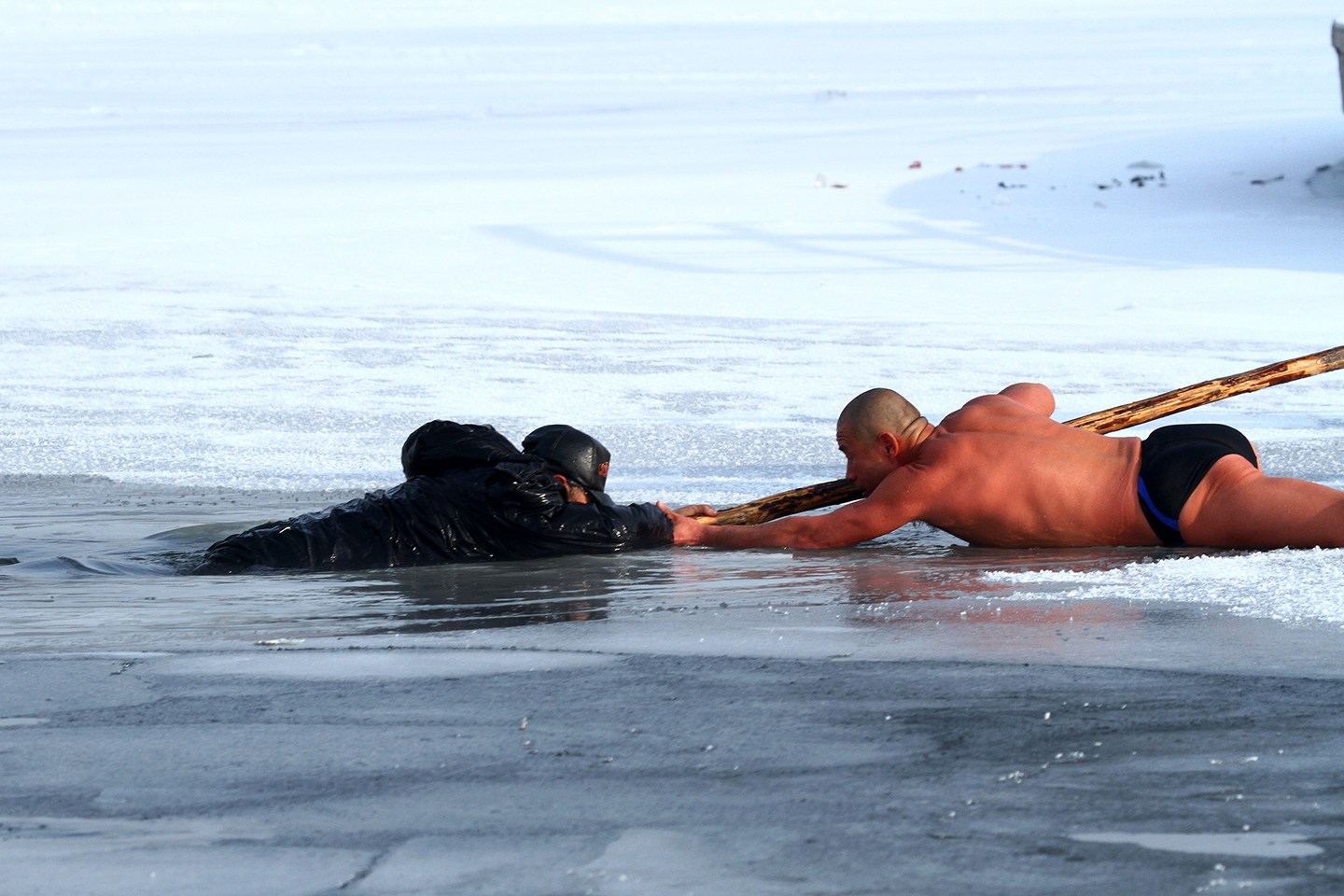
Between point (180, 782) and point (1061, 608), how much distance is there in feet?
7.09

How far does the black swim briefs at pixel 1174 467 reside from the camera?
16.9 ft

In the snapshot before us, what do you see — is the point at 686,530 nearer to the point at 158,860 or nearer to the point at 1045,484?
the point at 1045,484

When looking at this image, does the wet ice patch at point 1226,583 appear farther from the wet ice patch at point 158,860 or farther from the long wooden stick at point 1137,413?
the wet ice patch at point 158,860

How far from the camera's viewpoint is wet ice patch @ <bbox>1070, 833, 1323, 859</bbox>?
8.41 ft

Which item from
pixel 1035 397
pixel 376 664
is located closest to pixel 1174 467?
pixel 1035 397

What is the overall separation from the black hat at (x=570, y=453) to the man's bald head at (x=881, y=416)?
83 centimetres

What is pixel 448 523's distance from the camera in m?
5.43

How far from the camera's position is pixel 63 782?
2.97 metres

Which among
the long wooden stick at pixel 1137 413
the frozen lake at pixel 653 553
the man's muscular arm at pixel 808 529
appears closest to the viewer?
the frozen lake at pixel 653 553

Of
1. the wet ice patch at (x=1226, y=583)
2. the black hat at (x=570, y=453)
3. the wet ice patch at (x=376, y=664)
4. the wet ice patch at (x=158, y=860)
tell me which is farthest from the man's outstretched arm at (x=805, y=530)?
the wet ice patch at (x=158, y=860)

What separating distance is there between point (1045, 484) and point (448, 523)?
185cm

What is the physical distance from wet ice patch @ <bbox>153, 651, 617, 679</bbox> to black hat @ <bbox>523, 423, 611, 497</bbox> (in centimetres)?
172

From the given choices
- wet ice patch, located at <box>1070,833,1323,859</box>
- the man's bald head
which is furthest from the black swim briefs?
wet ice patch, located at <box>1070,833,1323,859</box>

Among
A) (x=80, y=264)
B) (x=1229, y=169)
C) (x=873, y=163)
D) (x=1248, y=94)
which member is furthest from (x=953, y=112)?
(x=80, y=264)
